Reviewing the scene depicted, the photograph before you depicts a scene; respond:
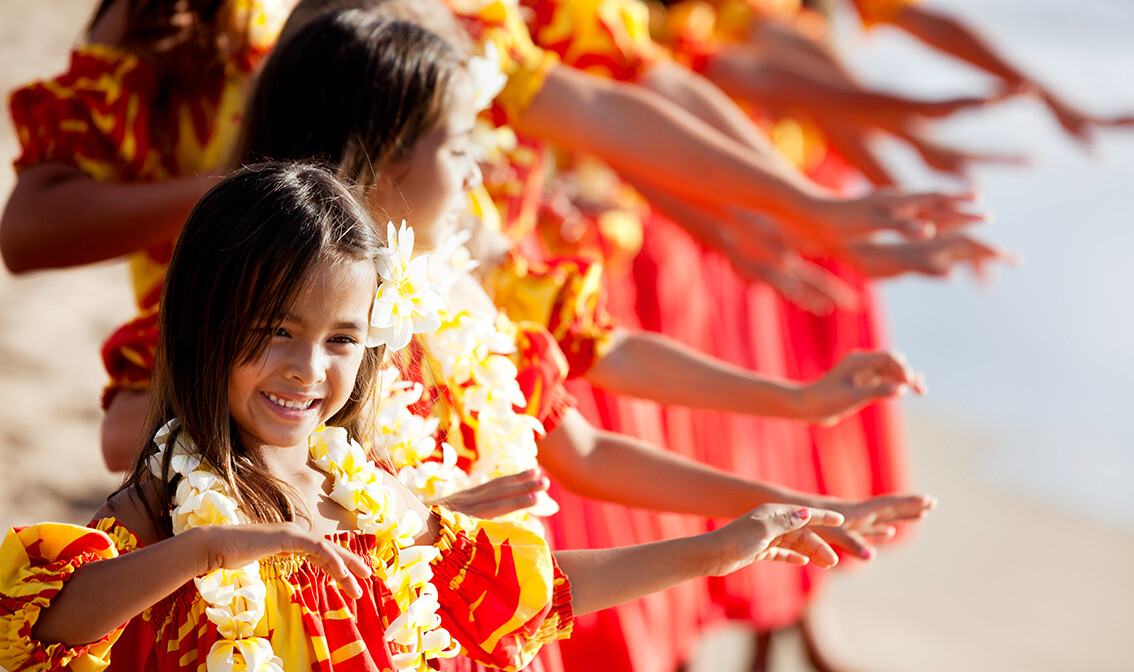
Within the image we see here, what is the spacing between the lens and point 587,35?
2553 millimetres

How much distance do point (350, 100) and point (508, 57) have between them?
540 mm

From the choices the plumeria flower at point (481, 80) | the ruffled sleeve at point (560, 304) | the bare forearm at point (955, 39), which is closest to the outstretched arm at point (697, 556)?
the ruffled sleeve at point (560, 304)

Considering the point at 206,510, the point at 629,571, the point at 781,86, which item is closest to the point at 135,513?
the point at 206,510

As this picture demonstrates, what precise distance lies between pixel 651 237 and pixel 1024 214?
26.3 feet

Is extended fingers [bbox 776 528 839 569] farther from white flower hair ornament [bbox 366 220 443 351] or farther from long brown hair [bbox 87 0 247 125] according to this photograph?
long brown hair [bbox 87 0 247 125]

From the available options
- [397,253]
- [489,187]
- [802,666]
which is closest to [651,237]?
[489,187]

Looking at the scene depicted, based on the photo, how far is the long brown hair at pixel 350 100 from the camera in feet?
5.44

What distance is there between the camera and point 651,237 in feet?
11.3

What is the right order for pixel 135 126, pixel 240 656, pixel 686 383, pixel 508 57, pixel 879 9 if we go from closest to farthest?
pixel 240 656, pixel 135 126, pixel 686 383, pixel 508 57, pixel 879 9

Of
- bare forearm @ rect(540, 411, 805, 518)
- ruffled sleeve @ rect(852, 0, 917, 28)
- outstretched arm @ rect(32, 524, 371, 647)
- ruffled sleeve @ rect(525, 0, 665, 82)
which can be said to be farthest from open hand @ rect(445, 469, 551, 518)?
ruffled sleeve @ rect(852, 0, 917, 28)

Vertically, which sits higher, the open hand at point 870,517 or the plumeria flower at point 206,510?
the open hand at point 870,517

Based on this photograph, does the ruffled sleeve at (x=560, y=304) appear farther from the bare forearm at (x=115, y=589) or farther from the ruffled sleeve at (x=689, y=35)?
the ruffled sleeve at (x=689, y=35)

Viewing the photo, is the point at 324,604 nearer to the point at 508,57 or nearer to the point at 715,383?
the point at 715,383

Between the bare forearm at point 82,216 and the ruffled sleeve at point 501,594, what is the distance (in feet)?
2.01
